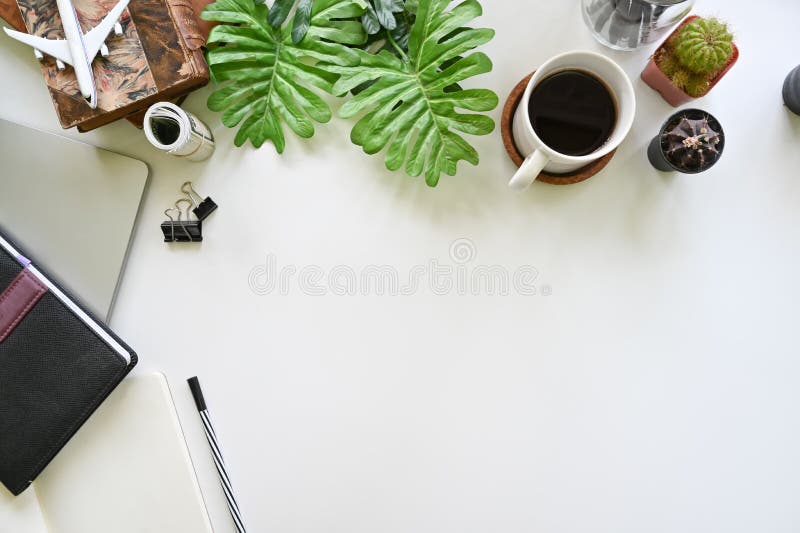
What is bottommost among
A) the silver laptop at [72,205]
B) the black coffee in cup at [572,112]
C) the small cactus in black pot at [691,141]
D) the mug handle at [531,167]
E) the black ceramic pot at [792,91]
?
the silver laptop at [72,205]

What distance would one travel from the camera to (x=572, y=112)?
0.74 meters

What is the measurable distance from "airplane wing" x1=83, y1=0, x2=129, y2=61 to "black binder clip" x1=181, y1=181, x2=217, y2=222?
0.73ft

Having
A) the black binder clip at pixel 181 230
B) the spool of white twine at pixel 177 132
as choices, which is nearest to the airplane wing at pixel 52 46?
the spool of white twine at pixel 177 132

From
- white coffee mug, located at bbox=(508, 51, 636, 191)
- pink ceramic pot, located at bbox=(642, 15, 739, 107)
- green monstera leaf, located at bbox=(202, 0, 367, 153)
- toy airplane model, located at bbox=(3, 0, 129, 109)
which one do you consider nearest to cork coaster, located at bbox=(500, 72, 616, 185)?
white coffee mug, located at bbox=(508, 51, 636, 191)

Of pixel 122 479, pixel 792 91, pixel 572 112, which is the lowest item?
pixel 122 479

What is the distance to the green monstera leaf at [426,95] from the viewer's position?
73 centimetres

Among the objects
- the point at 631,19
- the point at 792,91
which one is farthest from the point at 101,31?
the point at 792,91

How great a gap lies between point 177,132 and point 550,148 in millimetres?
565

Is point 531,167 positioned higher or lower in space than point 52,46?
higher

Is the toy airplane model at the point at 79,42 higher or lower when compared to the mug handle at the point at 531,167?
lower

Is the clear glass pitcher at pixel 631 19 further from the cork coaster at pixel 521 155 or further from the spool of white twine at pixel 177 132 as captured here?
the spool of white twine at pixel 177 132

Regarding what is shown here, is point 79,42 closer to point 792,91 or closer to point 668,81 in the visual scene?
point 668,81

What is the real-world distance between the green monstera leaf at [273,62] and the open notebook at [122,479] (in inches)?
18.7

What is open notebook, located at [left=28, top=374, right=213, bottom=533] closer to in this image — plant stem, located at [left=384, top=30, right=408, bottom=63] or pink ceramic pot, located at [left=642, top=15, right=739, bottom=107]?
plant stem, located at [left=384, top=30, right=408, bottom=63]
